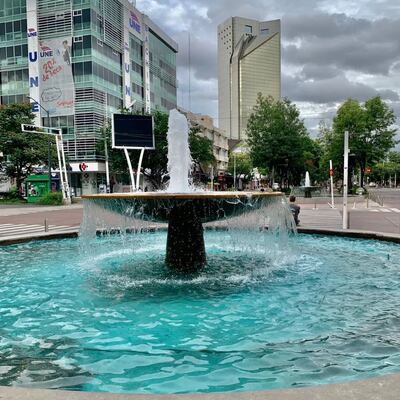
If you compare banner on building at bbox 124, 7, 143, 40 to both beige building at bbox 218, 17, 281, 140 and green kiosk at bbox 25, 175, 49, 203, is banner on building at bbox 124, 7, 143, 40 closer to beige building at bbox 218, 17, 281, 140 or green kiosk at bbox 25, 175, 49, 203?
beige building at bbox 218, 17, 281, 140

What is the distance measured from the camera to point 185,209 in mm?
8055

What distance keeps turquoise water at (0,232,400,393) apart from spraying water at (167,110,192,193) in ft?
5.83

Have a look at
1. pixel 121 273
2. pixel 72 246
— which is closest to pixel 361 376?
pixel 121 273

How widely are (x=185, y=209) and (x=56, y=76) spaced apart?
178ft

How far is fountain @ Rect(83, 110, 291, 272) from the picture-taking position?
725 centimetres

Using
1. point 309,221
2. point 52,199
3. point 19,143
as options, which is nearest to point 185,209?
point 309,221

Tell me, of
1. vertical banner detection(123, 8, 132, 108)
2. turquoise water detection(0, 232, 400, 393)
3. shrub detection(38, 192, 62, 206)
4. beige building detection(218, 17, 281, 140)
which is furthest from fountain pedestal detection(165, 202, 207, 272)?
vertical banner detection(123, 8, 132, 108)

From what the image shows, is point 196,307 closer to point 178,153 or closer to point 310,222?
point 178,153

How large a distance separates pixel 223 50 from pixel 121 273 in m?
66.0

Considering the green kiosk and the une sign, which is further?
the une sign

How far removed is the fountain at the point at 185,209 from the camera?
7246mm

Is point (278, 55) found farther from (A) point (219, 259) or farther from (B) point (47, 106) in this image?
(A) point (219, 259)

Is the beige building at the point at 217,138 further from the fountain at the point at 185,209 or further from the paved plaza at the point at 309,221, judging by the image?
the fountain at the point at 185,209

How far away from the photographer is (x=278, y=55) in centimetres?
7981
